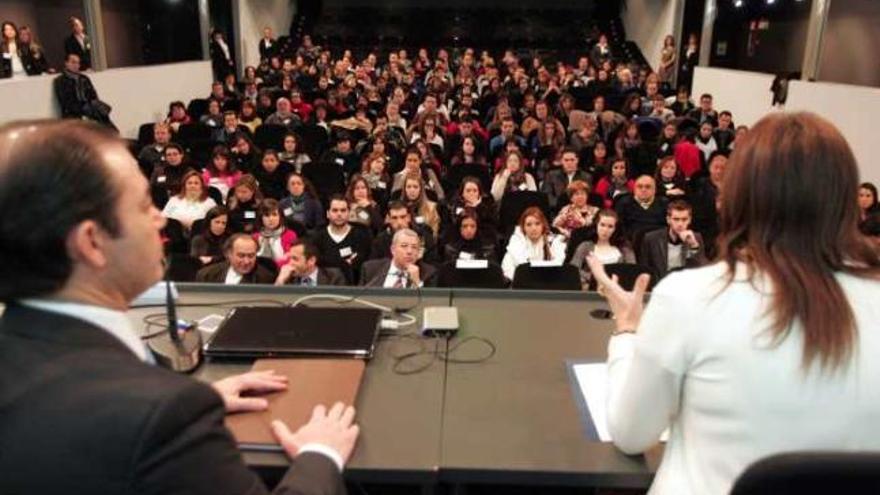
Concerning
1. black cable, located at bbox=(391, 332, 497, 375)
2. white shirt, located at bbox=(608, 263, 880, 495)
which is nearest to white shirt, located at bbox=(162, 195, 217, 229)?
black cable, located at bbox=(391, 332, 497, 375)

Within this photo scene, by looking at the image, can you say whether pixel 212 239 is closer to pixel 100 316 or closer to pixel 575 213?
pixel 575 213

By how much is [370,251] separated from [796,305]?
13.7 feet

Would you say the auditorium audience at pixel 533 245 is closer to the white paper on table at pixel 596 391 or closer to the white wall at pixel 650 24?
the white paper on table at pixel 596 391

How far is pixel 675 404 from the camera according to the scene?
1.16 metres

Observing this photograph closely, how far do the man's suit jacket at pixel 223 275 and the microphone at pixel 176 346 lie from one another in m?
2.53

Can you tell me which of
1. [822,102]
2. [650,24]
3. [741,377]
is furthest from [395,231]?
[650,24]

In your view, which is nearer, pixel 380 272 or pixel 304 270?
pixel 304 270

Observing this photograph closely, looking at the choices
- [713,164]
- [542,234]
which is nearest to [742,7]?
[713,164]

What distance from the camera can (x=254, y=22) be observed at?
47.3ft

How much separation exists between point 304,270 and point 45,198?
344 centimetres

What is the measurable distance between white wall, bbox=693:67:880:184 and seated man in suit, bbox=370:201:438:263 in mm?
2731

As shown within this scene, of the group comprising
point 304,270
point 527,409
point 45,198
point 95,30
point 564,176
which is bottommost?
point 304,270

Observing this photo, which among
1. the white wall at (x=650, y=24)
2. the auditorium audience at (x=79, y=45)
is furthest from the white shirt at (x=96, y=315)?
the white wall at (x=650, y=24)

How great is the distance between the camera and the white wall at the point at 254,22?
13.5 meters
